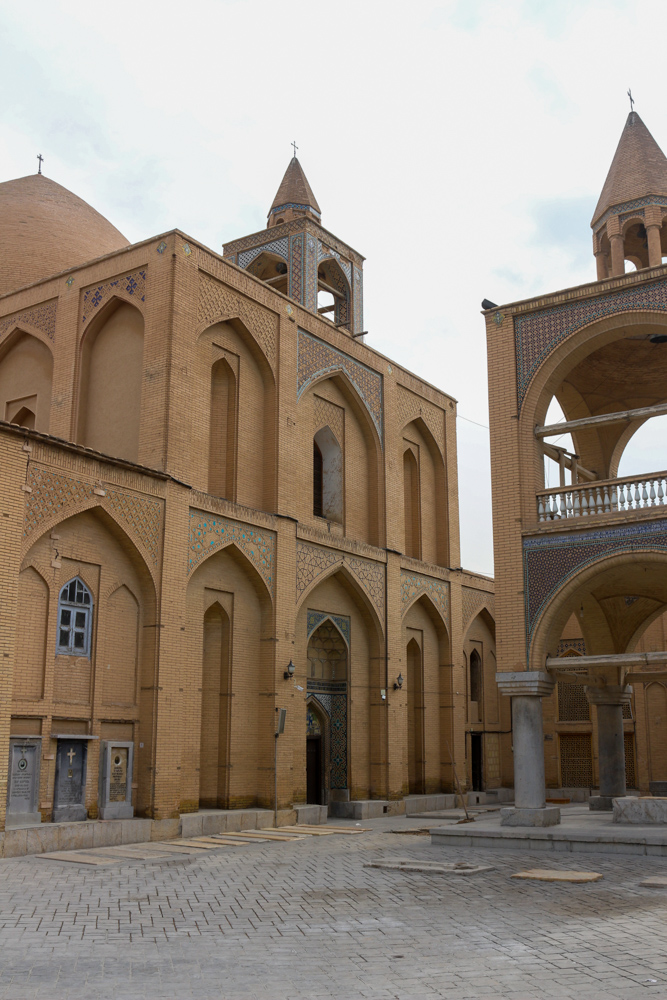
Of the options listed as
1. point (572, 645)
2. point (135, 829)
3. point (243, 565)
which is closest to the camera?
point (135, 829)

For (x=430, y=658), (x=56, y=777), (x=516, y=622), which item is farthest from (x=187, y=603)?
(x=430, y=658)

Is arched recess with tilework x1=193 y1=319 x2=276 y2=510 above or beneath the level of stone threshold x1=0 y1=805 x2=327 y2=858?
above

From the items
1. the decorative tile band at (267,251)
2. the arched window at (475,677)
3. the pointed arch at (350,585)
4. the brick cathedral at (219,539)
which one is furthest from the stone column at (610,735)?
the decorative tile band at (267,251)

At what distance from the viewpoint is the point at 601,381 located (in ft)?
57.4

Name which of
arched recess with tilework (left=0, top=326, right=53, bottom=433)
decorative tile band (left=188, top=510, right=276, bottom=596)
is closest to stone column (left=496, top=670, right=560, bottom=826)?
decorative tile band (left=188, top=510, right=276, bottom=596)

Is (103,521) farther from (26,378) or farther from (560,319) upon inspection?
(560,319)

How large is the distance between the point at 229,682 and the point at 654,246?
1020 cm

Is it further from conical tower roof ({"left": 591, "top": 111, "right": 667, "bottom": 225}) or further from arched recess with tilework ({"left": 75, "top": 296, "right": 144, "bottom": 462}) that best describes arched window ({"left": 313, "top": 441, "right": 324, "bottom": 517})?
conical tower roof ({"left": 591, "top": 111, "right": 667, "bottom": 225})

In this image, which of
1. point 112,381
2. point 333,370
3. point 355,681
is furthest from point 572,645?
point 112,381

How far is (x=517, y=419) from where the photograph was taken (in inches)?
609

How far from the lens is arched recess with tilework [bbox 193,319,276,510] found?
17172 millimetres

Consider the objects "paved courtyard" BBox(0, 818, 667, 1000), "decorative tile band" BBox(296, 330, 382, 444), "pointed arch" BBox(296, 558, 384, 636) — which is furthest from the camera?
"decorative tile band" BBox(296, 330, 382, 444)

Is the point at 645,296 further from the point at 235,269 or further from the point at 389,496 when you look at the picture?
the point at 389,496

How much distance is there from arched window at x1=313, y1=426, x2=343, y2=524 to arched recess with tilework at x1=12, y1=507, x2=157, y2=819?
6.75 meters
